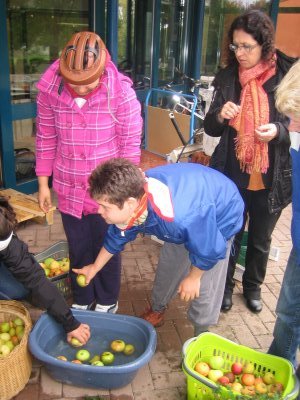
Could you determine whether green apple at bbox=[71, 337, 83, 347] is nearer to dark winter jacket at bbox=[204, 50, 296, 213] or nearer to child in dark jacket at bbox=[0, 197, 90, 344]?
child in dark jacket at bbox=[0, 197, 90, 344]

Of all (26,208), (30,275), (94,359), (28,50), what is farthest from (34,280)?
(28,50)

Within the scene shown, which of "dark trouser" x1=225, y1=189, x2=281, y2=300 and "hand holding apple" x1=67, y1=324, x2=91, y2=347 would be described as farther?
"dark trouser" x1=225, y1=189, x2=281, y2=300

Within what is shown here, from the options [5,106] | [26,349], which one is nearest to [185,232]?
[26,349]

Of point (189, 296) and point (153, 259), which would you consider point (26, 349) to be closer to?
point (189, 296)

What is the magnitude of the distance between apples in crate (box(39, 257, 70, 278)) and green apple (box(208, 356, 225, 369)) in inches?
48.7

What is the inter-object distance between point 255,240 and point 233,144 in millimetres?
690

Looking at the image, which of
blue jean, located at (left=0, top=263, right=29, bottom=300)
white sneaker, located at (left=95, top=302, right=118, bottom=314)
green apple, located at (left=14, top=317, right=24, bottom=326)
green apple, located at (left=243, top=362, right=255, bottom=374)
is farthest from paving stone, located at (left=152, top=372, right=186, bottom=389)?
blue jean, located at (left=0, top=263, right=29, bottom=300)

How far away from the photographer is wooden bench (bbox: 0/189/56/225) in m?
4.03

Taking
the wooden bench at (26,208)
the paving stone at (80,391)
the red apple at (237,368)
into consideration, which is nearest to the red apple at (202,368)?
the red apple at (237,368)

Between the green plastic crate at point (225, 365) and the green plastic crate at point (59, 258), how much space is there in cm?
110

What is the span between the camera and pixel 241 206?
2.29 metres

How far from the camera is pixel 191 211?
1913 millimetres

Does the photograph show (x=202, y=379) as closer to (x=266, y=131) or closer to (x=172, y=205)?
(x=172, y=205)

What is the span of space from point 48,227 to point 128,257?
997 mm
